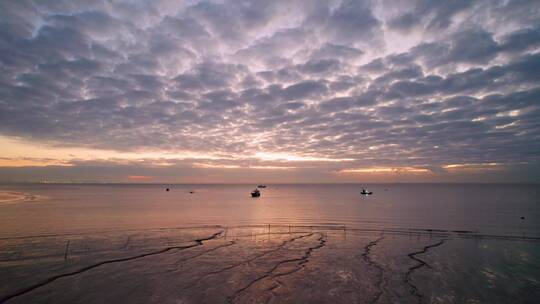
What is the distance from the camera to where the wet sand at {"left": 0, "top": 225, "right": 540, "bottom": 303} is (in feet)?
75.2

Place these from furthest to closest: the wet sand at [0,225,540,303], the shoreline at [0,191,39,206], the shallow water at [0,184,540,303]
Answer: the shoreline at [0,191,39,206] → the shallow water at [0,184,540,303] → the wet sand at [0,225,540,303]

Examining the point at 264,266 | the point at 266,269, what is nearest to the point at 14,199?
the point at 264,266

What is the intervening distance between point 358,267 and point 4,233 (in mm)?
53110

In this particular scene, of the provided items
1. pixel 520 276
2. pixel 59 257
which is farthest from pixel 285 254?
pixel 59 257

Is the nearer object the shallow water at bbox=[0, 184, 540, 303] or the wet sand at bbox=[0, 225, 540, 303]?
the wet sand at bbox=[0, 225, 540, 303]

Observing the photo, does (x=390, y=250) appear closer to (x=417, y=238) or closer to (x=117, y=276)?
(x=417, y=238)

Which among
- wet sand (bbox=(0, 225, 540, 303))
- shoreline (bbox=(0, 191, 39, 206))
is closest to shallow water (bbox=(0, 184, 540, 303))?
wet sand (bbox=(0, 225, 540, 303))

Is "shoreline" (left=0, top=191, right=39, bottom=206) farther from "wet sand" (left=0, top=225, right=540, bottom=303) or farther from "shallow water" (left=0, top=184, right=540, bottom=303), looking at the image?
"wet sand" (left=0, top=225, right=540, bottom=303)

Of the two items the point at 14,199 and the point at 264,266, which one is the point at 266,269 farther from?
the point at 14,199

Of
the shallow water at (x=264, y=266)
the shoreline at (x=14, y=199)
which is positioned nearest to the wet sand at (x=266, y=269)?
the shallow water at (x=264, y=266)

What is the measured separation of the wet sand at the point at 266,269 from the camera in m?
22.9

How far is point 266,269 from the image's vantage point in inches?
1163

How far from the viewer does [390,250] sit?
1537 inches

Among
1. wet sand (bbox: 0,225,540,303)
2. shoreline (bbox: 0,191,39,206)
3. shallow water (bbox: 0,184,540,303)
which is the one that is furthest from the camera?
shoreline (bbox: 0,191,39,206)
